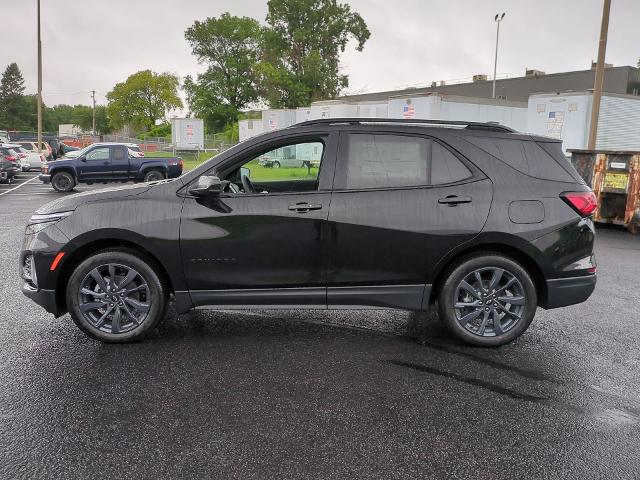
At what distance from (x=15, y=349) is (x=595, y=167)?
11688 millimetres

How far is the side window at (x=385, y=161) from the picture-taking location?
452 centimetres

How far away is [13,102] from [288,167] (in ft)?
439

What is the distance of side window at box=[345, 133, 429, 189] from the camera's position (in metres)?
4.52

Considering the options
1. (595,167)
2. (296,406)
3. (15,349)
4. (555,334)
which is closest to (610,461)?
(296,406)

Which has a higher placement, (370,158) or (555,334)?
(370,158)

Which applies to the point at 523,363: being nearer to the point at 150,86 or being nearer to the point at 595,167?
the point at 595,167

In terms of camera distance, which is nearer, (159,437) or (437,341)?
(159,437)

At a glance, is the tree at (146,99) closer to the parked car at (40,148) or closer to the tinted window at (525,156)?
the parked car at (40,148)

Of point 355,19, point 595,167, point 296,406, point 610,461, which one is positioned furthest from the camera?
point 355,19

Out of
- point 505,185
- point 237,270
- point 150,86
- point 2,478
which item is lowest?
point 2,478

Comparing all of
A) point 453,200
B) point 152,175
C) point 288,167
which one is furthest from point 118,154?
point 453,200

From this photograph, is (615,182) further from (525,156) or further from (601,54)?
(525,156)

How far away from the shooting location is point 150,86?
341 feet

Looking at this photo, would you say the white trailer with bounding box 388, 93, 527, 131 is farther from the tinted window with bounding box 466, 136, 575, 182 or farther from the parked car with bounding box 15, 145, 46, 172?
the parked car with bounding box 15, 145, 46, 172
